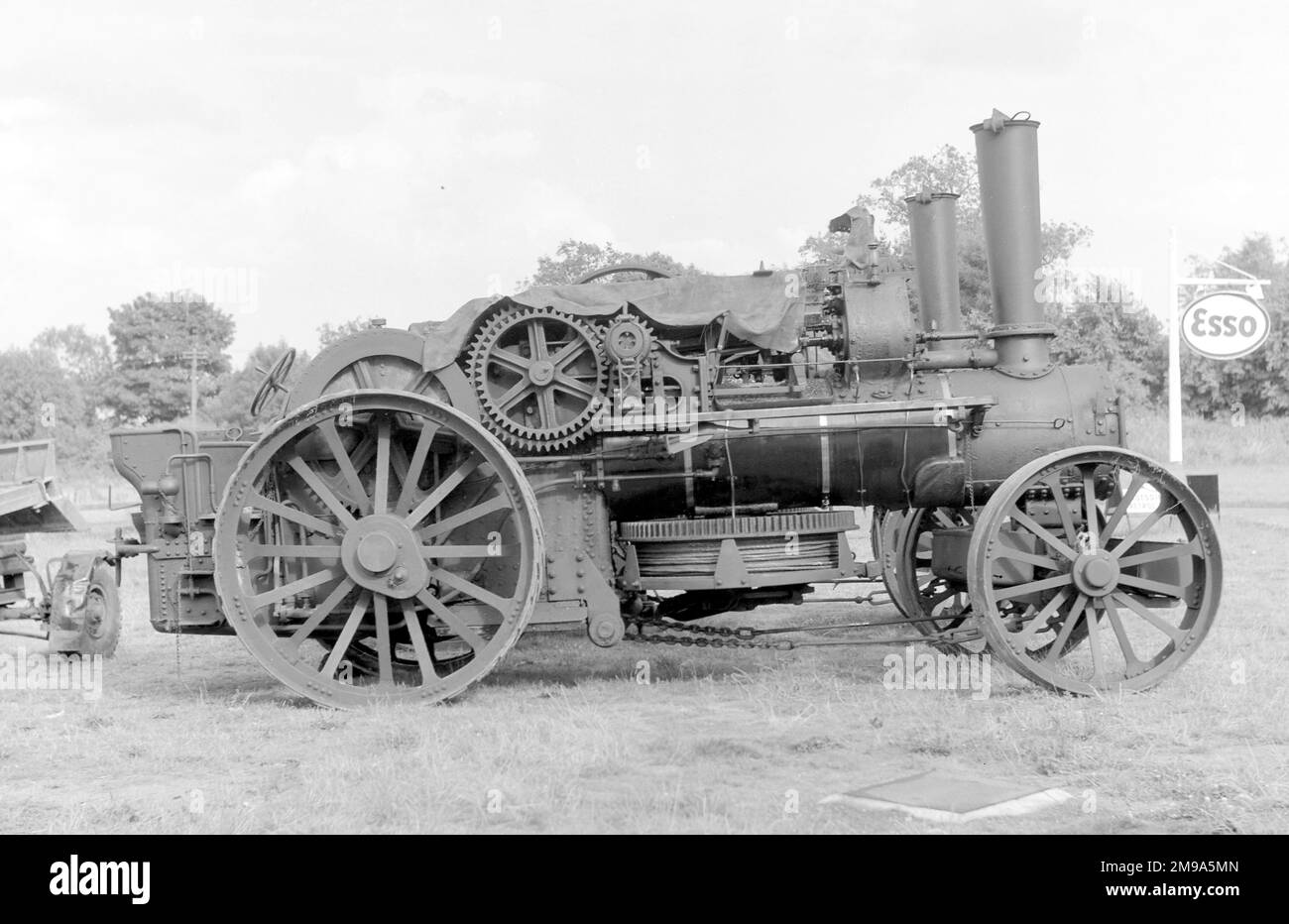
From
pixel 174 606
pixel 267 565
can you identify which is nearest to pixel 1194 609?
pixel 267 565

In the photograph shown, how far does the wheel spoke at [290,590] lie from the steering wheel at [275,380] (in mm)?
1595

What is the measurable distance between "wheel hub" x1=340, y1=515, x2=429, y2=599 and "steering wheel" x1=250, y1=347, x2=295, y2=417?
61.2 inches

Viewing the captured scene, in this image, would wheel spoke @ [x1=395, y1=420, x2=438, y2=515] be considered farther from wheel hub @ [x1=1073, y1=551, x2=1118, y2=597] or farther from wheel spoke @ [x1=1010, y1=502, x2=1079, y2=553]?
wheel hub @ [x1=1073, y1=551, x2=1118, y2=597]

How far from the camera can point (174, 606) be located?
920 cm

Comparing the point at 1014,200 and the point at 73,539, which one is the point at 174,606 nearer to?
the point at 1014,200

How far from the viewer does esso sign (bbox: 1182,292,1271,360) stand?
90.5 feet

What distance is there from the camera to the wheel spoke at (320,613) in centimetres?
873

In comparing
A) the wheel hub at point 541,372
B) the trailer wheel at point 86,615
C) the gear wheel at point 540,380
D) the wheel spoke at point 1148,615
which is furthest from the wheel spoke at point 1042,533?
the trailer wheel at point 86,615

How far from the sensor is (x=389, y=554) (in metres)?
8.59

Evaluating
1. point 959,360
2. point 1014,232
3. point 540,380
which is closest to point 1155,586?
point 959,360

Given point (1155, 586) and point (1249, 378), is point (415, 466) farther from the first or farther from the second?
point (1249, 378)

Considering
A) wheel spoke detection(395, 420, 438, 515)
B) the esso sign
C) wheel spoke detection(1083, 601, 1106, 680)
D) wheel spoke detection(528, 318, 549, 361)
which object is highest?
the esso sign

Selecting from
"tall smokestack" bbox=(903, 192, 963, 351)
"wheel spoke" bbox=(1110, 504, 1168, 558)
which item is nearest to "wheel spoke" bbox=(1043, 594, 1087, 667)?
"wheel spoke" bbox=(1110, 504, 1168, 558)

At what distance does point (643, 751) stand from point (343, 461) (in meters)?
2.77
